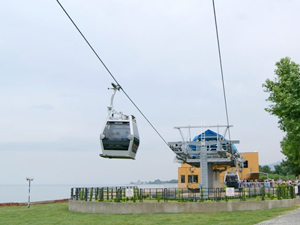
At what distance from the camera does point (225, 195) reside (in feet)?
72.8

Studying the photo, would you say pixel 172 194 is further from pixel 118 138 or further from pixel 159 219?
pixel 118 138

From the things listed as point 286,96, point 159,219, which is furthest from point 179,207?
point 286,96

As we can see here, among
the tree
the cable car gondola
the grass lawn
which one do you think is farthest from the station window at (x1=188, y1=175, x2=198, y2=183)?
the cable car gondola

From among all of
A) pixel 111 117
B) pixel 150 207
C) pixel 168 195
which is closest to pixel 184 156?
pixel 168 195

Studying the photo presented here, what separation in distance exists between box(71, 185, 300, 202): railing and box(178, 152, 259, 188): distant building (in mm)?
17261

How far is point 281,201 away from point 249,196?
1.90m

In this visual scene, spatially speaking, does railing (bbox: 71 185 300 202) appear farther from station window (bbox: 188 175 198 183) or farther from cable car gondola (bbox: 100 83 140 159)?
station window (bbox: 188 175 198 183)

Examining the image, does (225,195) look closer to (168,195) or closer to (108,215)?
(168,195)

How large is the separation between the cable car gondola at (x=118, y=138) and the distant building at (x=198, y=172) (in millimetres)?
23528

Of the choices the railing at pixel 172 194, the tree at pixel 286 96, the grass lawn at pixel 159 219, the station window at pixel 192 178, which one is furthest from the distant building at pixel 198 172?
the grass lawn at pixel 159 219

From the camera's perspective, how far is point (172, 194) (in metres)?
23.3

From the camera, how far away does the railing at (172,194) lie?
887 inches

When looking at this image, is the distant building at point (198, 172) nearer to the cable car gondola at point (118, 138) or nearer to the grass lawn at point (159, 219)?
the grass lawn at point (159, 219)

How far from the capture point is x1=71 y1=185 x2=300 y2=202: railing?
22531 mm
